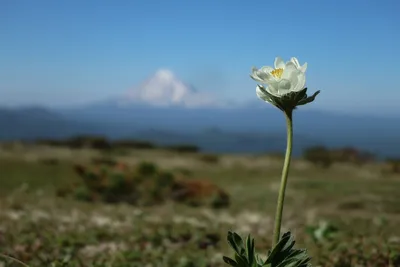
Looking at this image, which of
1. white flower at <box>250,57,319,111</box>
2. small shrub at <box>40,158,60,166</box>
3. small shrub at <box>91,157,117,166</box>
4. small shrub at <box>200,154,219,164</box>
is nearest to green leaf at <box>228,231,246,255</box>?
white flower at <box>250,57,319,111</box>

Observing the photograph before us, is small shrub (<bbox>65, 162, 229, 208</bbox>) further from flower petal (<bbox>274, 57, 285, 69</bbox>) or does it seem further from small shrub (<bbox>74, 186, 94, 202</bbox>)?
flower petal (<bbox>274, 57, 285, 69</bbox>)

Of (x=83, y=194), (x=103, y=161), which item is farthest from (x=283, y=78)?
(x=103, y=161)

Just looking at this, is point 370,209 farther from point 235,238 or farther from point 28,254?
point 235,238

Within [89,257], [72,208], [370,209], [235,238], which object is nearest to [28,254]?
[89,257]

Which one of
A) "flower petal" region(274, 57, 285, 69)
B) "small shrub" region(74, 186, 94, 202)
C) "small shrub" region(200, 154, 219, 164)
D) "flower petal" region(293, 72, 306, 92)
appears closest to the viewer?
"flower petal" region(293, 72, 306, 92)

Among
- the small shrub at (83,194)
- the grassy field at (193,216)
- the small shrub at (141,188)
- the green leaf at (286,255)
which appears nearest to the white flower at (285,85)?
the green leaf at (286,255)

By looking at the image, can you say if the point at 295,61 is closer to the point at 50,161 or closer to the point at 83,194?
the point at 83,194

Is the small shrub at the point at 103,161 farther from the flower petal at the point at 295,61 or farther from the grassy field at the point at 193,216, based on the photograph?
the flower petal at the point at 295,61
